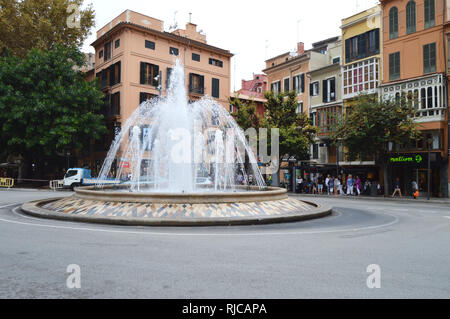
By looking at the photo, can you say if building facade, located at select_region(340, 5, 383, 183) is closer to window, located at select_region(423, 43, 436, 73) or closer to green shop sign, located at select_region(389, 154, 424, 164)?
green shop sign, located at select_region(389, 154, 424, 164)

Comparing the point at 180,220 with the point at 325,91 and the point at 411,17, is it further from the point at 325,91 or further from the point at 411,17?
the point at 325,91

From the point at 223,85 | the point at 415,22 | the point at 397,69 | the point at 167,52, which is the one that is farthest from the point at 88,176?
the point at 415,22

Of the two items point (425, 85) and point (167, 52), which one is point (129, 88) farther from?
point (425, 85)

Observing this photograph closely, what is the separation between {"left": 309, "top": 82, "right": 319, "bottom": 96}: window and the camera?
39306 millimetres

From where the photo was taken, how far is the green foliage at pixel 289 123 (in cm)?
3145

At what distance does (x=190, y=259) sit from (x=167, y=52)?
37860 mm

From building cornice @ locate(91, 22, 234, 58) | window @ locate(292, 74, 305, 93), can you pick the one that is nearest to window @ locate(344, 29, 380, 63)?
window @ locate(292, 74, 305, 93)

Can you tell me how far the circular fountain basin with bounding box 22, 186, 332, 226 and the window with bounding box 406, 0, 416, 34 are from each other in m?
23.8

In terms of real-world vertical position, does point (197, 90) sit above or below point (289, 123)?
above

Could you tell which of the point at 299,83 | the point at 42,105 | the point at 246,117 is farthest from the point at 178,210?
the point at 299,83

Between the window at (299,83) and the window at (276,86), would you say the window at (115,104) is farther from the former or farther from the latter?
the window at (299,83)

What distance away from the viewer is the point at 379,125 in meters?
26.1

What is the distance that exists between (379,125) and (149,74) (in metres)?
24.7

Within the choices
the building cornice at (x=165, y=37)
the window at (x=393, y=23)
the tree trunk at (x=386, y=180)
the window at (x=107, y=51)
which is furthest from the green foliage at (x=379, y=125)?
the window at (x=107, y=51)
